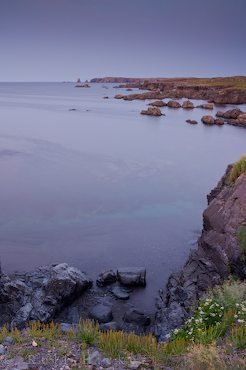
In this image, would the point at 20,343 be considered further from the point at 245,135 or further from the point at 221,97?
the point at 221,97

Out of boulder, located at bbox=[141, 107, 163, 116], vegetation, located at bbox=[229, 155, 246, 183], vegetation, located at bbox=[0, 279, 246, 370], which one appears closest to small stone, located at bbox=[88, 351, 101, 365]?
vegetation, located at bbox=[0, 279, 246, 370]

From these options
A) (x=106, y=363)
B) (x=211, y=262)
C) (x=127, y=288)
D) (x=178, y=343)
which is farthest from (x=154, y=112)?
(x=106, y=363)

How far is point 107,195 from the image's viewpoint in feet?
90.0

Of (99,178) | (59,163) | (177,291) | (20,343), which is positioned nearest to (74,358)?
(20,343)

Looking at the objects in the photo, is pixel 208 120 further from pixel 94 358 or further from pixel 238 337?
pixel 94 358

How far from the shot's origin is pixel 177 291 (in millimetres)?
14445

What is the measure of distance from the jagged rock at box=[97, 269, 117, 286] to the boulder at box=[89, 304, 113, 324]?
1.87 m

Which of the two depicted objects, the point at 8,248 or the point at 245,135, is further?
the point at 245,135

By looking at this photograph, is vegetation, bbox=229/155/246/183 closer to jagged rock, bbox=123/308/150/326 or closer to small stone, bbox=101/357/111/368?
jagged rock, bbox=123/308/150/326

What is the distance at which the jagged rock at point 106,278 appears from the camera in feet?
52.4

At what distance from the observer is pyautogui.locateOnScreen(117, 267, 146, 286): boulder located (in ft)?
51.8

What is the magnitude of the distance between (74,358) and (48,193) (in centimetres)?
2035

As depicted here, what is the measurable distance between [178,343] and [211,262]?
24.4ft

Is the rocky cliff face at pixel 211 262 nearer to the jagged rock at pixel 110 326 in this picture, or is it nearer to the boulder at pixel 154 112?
the jagged rock at pixel 110 326
